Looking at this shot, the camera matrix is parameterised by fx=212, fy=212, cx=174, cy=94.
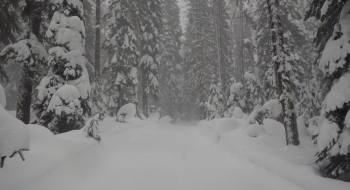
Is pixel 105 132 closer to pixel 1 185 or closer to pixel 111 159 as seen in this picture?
pixel 111 159

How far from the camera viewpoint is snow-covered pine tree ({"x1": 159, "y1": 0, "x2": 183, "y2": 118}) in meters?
32.8

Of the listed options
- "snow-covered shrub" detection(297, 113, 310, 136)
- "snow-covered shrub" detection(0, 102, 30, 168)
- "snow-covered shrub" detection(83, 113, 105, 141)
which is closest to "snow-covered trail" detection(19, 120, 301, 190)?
"snow-covered shrub" detection(83, 113, 105, 141)

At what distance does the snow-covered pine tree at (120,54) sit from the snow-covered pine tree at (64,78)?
803cm

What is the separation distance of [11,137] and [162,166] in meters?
4.44

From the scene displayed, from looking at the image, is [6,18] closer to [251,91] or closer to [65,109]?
[65,109]

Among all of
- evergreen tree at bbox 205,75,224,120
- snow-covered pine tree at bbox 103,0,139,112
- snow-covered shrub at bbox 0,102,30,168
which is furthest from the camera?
evergreen tree at bbox 205,75,224,120

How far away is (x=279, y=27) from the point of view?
322 inches

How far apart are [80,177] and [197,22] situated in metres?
25.7

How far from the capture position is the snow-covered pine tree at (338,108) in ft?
16.2

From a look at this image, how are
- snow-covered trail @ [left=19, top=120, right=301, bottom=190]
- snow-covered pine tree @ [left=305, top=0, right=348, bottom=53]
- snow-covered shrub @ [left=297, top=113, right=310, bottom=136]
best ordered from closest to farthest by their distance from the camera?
snow-covered trail @ [left=19, top=120, right=301, bottom=190] < snow-covered pine tree @ [left=305, top=0, right=348, bottom=53] < snow-covered shrub @ [left=297, top=113, right=310, bottom=136]

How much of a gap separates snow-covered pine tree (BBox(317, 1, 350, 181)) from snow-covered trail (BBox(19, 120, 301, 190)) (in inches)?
49.1

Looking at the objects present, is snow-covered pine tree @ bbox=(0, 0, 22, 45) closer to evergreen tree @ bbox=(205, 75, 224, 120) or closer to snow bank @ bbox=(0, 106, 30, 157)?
snow bank @ bbox=(0, 106, 30, 157)

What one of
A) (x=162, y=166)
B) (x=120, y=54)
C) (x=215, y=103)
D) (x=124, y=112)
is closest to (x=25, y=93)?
(x=124, y=112)

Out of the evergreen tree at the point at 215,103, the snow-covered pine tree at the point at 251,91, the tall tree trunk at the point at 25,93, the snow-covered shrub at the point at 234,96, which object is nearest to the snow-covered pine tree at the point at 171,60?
the evergreen tree at the point at 215,103
